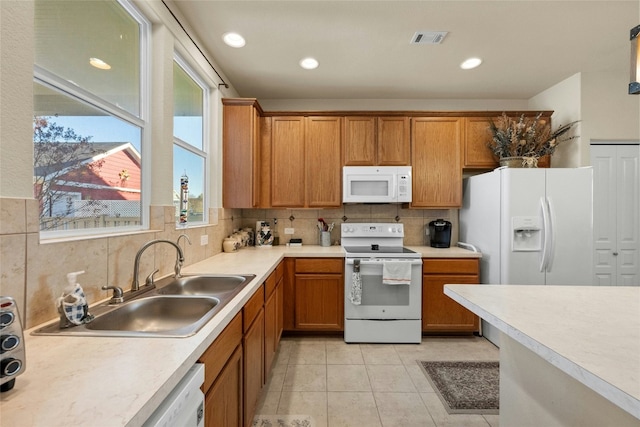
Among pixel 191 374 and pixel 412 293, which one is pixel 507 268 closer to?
pixel 412 293

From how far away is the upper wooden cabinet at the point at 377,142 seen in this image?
10.4ft

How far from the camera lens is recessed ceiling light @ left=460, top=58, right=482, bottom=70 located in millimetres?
2566

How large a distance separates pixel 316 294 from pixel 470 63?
2.69 meters

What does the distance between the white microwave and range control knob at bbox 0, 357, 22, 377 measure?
8.90 feet

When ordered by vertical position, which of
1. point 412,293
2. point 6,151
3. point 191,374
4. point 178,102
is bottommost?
point 412,293

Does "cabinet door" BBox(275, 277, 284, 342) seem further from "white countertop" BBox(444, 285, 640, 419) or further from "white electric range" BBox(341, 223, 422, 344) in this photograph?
"white countertop" BBox(444, 285, 640, 419)

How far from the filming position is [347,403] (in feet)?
6.22

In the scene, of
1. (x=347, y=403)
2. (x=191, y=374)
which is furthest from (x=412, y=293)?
(x=191, y=374)

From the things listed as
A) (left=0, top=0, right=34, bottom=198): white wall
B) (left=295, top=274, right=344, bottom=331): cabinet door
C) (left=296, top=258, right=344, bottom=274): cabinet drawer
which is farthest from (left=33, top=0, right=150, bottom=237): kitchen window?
(left=295, top=274, right=344, bottom=331): cabinet door

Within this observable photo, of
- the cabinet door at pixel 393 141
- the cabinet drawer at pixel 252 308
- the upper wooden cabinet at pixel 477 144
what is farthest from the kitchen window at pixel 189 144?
the upper wooden cabinet at pixel 477 144

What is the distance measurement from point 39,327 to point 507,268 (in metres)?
3.12

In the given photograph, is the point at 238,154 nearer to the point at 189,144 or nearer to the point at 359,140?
the point at 189,144

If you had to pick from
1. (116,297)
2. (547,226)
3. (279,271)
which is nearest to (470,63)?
(547,226)

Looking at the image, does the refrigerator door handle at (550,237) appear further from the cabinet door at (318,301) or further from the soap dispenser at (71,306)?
the soap dispenser at (71,306)
